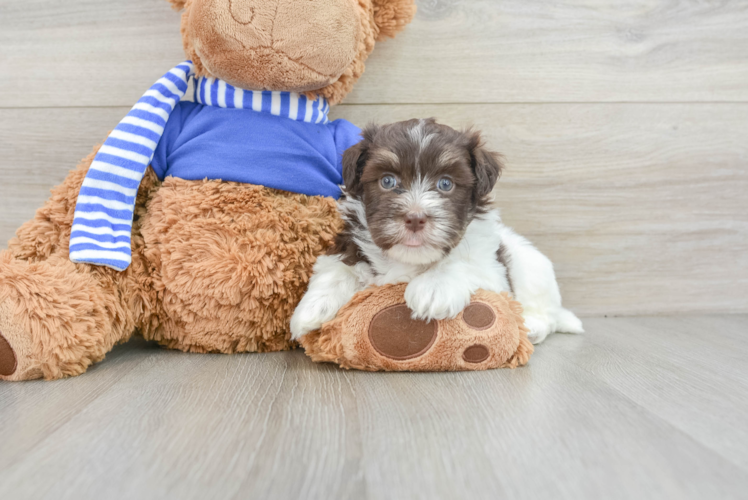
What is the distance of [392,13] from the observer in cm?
179

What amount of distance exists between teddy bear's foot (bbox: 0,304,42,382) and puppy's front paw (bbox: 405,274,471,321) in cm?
102

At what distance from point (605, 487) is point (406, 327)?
27.2 inches

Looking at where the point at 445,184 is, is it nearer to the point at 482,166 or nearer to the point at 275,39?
the point at 482,166

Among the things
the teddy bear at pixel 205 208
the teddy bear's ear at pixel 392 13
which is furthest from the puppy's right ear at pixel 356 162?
the teddy bear's ear at pixel 392 13

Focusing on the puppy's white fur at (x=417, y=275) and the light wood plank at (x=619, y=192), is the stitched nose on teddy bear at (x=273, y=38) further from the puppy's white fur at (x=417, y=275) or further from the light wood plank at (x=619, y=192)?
the light wood plank at (x=619, y=192)

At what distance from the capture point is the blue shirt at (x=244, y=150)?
1.66 metres

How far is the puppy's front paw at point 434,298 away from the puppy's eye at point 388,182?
0.89 ft

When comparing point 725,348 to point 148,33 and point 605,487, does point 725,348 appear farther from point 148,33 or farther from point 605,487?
point 148,33

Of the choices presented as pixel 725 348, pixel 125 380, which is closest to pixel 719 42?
pixel 725 348

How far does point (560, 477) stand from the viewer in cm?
87

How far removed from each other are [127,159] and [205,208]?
10.8 inches

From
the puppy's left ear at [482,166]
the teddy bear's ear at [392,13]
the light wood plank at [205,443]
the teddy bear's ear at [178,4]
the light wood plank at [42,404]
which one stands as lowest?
the light wood plank at [42,404]

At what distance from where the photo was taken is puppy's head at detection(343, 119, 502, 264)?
137cm

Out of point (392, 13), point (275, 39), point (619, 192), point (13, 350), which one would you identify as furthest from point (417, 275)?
point (619, 192)
